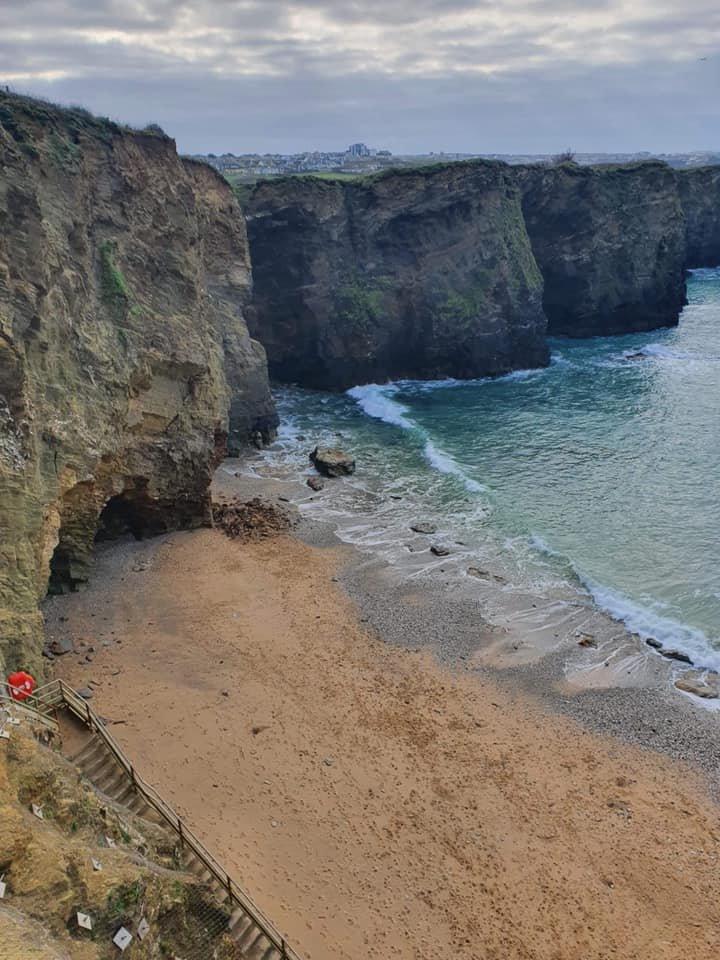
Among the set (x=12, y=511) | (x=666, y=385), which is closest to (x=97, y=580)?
(x=12, y=511)

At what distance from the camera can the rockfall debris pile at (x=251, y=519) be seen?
100 feet

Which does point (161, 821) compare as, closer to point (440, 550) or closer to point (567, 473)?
point (440, 550)

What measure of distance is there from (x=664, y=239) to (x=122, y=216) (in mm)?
59441

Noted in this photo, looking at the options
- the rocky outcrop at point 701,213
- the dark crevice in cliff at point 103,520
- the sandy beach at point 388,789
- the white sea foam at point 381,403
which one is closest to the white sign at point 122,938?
the sandy beach at point 388,789

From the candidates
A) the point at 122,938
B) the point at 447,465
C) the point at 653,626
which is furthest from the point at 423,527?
the point at 122,938

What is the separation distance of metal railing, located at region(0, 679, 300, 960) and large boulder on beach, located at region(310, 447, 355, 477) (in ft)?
72.7

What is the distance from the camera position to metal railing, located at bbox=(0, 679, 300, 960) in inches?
506

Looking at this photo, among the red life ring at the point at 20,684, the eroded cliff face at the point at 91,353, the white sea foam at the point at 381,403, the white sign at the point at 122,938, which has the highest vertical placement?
the eroded cliff face at the point at 91,353

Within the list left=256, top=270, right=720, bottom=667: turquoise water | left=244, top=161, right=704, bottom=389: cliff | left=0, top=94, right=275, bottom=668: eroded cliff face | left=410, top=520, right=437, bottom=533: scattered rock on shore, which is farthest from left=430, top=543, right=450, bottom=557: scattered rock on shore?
left=244, top=161, right=704, bottom=389: cliff

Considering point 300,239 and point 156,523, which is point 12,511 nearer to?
point 156,523

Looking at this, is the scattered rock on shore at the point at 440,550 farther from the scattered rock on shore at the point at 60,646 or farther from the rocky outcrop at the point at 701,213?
the rocky outcrop at the point at 701,213

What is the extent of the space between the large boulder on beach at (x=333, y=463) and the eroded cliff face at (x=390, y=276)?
53.4ft

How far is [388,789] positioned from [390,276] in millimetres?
43446

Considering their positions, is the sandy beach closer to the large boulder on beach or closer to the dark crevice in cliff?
the dark crevice in cliff
